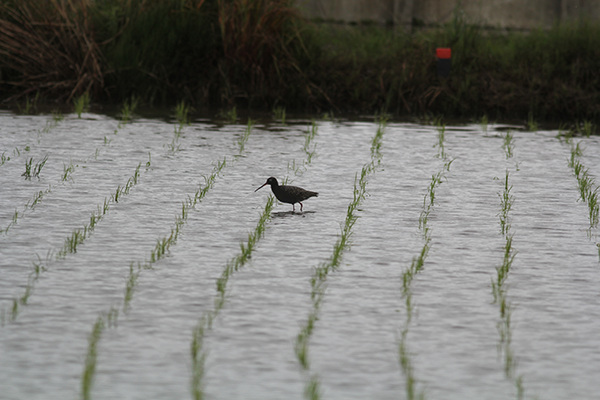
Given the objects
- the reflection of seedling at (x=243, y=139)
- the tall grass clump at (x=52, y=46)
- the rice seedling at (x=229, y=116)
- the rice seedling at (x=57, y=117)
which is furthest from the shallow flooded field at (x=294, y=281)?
the tall grass clump at (x=52, y=46)

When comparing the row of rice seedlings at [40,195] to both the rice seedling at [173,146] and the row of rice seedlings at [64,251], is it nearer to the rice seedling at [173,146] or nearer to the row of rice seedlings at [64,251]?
the row of rice seedlings at [64,251]

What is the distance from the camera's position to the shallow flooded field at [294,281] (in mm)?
4301

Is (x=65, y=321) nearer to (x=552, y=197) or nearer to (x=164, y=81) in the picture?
(x=552, y=197)

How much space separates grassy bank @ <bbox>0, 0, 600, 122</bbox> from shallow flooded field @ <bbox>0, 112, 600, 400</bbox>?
675cm

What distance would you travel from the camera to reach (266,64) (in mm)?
18172

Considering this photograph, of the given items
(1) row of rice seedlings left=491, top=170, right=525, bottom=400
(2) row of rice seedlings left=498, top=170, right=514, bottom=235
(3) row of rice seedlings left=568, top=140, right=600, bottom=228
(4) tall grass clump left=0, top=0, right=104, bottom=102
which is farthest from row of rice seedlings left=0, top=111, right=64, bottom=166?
(3) row of rice seedlings left=568, top=140, right=600, bottom=228

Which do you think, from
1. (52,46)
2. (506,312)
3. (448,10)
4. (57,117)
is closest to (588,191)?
(506,312)

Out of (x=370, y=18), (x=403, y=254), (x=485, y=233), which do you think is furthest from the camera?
(x=370, y=18)

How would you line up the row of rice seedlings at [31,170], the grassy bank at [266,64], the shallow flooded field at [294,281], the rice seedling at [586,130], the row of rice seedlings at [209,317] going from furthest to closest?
the grassy bank at [266,64], the rice seedling at [586,130], the row of rice seedlings at [31,170], the shallow flooded field at [294,281], the row of rice seedlings at [209,317]

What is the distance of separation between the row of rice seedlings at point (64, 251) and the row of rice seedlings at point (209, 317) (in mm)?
996

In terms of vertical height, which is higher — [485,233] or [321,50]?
[321,50]

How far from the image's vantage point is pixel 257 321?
5.08 metres

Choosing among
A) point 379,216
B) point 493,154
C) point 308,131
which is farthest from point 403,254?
point 308,131

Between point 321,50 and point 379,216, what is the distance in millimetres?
10792
